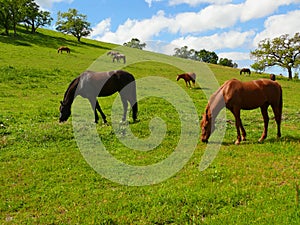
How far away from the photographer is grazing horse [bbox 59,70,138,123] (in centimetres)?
1296

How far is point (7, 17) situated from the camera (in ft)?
173

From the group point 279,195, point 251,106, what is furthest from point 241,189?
point 251,106

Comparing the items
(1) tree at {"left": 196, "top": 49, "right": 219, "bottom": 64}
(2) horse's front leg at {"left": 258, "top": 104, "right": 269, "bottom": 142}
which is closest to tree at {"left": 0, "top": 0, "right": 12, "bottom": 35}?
(2) horse's front leg at {"left": 258, "top": 104, "right": 269, "bottom": 142}

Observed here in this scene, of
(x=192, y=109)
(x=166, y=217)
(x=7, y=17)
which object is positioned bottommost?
(x=166, y=217)

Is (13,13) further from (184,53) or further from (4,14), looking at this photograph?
(184,53)

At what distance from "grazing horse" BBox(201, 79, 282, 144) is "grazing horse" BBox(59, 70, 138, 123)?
4.15 meters

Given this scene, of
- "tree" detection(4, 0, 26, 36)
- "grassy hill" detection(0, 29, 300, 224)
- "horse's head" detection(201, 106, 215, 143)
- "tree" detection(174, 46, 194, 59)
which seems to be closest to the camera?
"grassy hill" detection(0, 29, 300, 224)

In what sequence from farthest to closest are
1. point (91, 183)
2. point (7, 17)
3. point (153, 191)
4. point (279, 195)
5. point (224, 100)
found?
point (7, 17) < point (224, 100) < point (91, 183) < point (153, 191) < point (279, 195)

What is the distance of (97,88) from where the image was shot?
13.4m

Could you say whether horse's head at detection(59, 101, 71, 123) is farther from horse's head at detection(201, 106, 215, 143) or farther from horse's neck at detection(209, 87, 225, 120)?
horse's neck at detection(209, 87, 225, 120)

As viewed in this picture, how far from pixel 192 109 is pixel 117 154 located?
10.1 meters

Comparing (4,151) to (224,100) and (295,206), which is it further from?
(295,206)

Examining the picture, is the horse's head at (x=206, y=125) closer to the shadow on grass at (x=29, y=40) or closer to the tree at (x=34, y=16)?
the shadow on grass at (x=29, y=40)

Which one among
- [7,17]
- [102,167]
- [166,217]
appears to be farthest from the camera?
[7,17]
